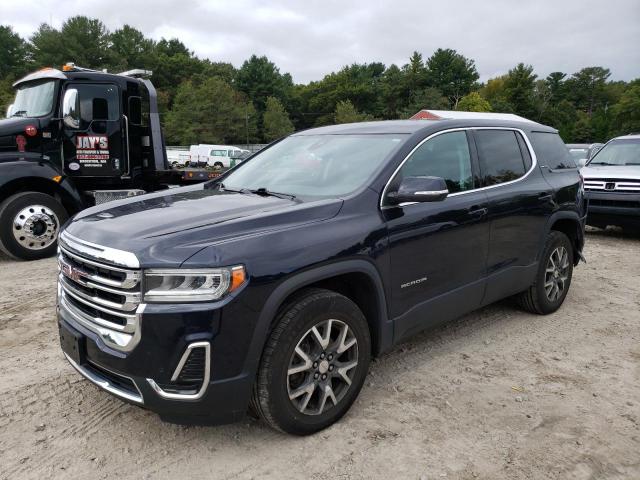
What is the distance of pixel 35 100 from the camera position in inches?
302

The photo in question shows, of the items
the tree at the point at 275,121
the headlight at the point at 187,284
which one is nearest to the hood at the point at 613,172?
the headlight at the point at 187,284

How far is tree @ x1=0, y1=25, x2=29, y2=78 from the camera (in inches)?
2933

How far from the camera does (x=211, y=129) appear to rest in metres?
64.3

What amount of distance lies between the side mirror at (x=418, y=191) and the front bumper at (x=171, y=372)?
54.1 inches

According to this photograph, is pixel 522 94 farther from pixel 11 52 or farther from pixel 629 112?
pixel 11 52

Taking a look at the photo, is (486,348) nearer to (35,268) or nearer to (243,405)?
(243,405)

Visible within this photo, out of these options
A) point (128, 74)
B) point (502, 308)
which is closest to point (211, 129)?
point (128, 74)

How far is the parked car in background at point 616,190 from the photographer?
8.35 meters

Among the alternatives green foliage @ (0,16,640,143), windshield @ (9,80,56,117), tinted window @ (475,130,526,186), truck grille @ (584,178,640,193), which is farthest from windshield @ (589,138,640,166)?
green foliage @ (0,16,640,143)

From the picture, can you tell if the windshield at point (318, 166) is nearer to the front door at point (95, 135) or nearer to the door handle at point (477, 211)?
the door handle at point (477, 211)

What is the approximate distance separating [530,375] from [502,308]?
4.84ft

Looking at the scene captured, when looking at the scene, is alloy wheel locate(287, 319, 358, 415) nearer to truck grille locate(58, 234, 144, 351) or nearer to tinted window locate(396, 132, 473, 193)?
truck grille locate(58, 234, 144, 351)

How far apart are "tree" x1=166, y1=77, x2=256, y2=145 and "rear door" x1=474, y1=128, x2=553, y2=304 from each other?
61682mm

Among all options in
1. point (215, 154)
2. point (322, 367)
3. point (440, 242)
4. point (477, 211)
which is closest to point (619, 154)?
point (477, 211)
